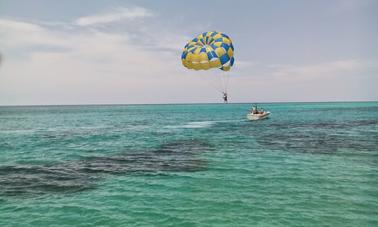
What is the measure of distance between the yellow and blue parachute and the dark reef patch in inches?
264

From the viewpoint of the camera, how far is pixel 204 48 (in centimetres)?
2217

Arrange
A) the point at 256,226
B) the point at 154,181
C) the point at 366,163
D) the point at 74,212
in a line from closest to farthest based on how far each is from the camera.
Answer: the point at 256,226 → the point at 74,212 → the point at 154,181 → the point at 366,163

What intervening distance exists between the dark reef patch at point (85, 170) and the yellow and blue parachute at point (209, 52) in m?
6.71

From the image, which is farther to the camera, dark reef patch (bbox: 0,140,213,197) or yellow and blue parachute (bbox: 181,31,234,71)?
yellow and blue parachute (bbox: 181,31,234,71)

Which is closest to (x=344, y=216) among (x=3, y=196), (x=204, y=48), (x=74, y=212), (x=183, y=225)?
(x=183, y=225)

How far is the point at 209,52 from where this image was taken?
2180 cm

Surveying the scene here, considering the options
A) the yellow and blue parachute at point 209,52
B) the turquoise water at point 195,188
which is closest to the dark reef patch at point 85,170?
the turquoise water at point 195,188

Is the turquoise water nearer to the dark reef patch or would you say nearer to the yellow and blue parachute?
the dark reef patch

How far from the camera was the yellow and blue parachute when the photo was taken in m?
21.8

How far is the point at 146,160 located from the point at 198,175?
572 cm

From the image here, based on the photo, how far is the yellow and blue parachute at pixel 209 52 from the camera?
860 inches

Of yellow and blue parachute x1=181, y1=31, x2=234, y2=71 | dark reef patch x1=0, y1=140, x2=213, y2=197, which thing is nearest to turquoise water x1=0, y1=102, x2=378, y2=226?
dark reef patch x1=0, y1=140, x2=213, y2=197

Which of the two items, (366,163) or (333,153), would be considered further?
(333,153)

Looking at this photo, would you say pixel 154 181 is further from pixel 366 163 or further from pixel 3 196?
pixel 366 163
